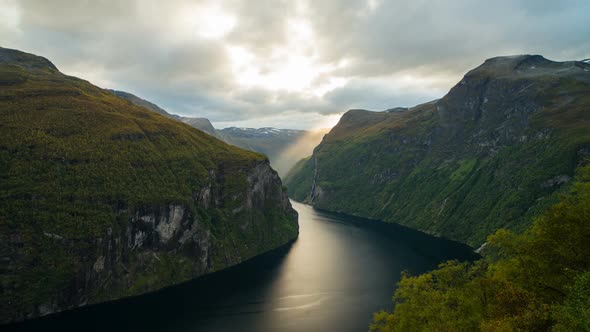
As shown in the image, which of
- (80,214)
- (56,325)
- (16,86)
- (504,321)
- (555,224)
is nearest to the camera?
(504,321)

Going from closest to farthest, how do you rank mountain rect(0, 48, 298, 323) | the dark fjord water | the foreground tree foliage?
1. the foreground tree foliage
2. the dark fjord water
3. mountain rect(0, 48, 298, 323)

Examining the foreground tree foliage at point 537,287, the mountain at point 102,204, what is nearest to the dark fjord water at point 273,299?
the mountain at point 102,204

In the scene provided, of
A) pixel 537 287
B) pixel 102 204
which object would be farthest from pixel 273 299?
pixel 537 287

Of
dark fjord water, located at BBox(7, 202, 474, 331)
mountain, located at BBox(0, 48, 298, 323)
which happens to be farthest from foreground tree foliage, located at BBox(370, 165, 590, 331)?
mountain, located at BBox(0, 48, 298, 323)

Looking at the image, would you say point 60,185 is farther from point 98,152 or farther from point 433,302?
point 433,302

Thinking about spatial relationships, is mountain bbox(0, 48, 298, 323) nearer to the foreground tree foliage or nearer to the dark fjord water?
the dark fjord water

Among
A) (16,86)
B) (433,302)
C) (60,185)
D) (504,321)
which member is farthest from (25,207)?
(504,321)
